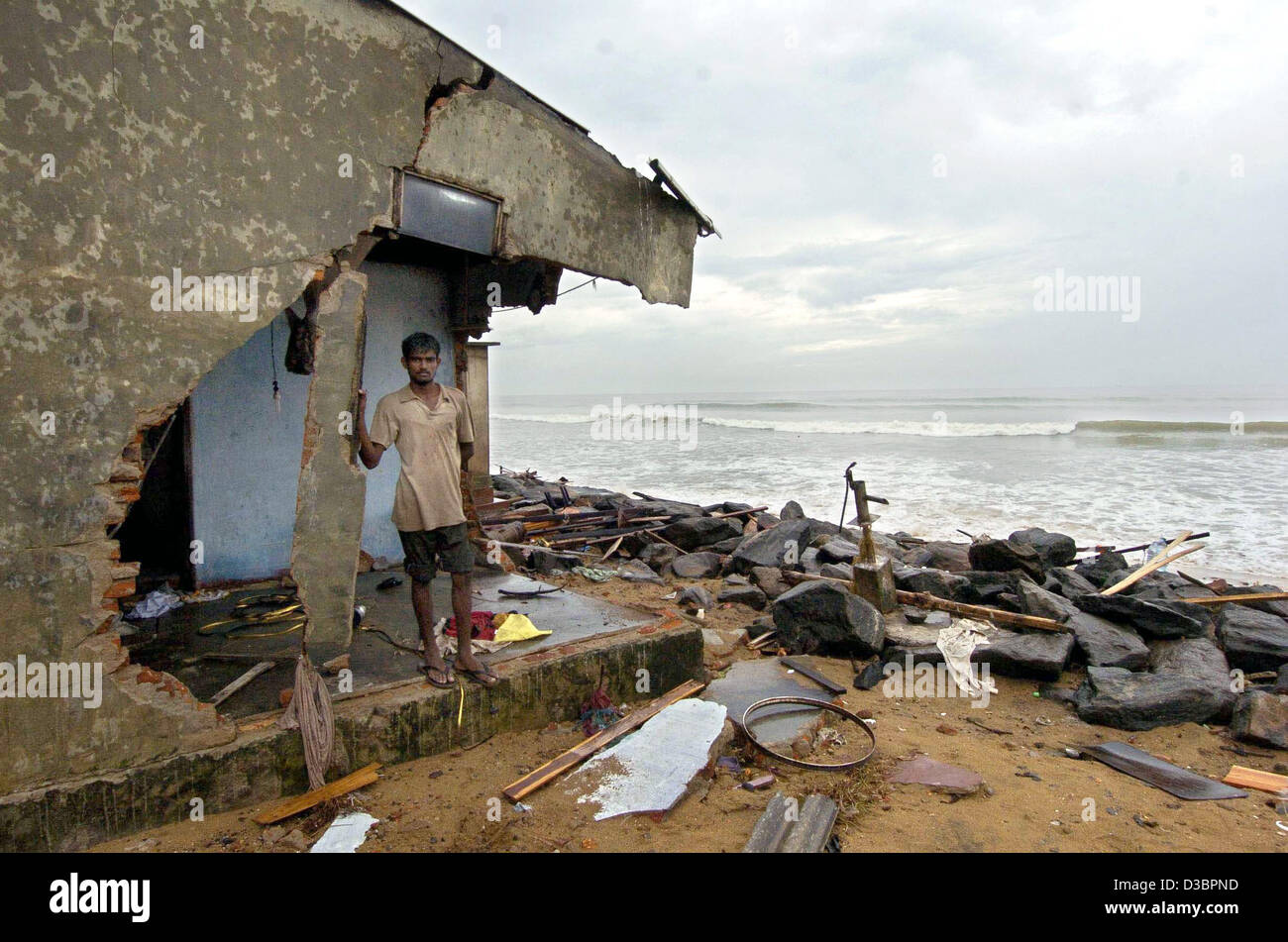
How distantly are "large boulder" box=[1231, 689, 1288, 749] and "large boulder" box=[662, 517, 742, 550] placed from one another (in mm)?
7110

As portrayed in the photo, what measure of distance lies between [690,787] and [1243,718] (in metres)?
4.26

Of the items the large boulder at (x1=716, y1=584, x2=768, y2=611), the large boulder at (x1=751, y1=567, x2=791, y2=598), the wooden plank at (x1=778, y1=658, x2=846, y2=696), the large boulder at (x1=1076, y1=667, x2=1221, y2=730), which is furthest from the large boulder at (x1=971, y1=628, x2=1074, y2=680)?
the large boulder at (x1=751, y1=567, x2=791, y2=598)

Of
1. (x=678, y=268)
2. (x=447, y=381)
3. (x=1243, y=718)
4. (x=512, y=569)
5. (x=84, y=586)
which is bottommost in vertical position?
(x=1243, y=718)

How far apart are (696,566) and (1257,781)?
6553 mm

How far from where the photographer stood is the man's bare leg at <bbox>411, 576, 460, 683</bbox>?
4.36 m

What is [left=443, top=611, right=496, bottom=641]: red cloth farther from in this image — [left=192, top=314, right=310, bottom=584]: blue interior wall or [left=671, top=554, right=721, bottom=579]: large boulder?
[left=671, top=554, right=721, bottom=579]: large boulder

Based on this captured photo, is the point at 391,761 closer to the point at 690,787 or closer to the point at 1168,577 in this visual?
the point at 690,787

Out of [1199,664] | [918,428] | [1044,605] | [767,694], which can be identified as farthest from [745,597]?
[918,428]

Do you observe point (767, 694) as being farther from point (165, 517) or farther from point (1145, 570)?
point (165, 517)

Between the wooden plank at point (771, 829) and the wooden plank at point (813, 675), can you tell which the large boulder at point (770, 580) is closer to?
the wooden plank at point (813, 675)

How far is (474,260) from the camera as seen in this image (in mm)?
7750

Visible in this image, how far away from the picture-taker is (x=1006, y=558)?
28.1 feet

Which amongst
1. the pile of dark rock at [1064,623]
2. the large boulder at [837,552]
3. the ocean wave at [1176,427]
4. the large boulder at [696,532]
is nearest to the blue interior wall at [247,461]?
the pile of dark rock at [1064,623]
